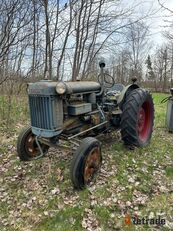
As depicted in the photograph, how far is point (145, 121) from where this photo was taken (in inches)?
230

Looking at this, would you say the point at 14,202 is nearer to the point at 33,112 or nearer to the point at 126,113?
the point at 33,112

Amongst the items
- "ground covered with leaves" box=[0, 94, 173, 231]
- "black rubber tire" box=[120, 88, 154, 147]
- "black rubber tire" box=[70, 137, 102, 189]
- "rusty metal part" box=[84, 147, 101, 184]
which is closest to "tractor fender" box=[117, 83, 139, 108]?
"black rubber tire" box=[120, 88, 154, 147]

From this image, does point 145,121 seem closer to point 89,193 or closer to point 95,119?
point 95,119

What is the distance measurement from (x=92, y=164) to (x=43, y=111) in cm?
109

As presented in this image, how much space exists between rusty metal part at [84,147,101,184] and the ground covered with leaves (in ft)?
0.52

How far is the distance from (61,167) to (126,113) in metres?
1.57

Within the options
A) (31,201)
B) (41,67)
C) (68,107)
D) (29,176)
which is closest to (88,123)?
(68,107)

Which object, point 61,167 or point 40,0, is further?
point 40,0

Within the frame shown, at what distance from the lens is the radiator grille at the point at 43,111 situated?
382cm

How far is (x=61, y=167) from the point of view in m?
4.45

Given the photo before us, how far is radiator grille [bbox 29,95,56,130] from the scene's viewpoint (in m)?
3.82

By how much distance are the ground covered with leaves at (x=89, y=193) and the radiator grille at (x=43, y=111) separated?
2.94 feet

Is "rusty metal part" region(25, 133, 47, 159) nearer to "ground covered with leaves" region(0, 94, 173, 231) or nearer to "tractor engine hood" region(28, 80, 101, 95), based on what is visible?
"ground covered with leaves" region(0, 94, 173, 231)

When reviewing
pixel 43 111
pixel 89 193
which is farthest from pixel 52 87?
pixel 89 193
